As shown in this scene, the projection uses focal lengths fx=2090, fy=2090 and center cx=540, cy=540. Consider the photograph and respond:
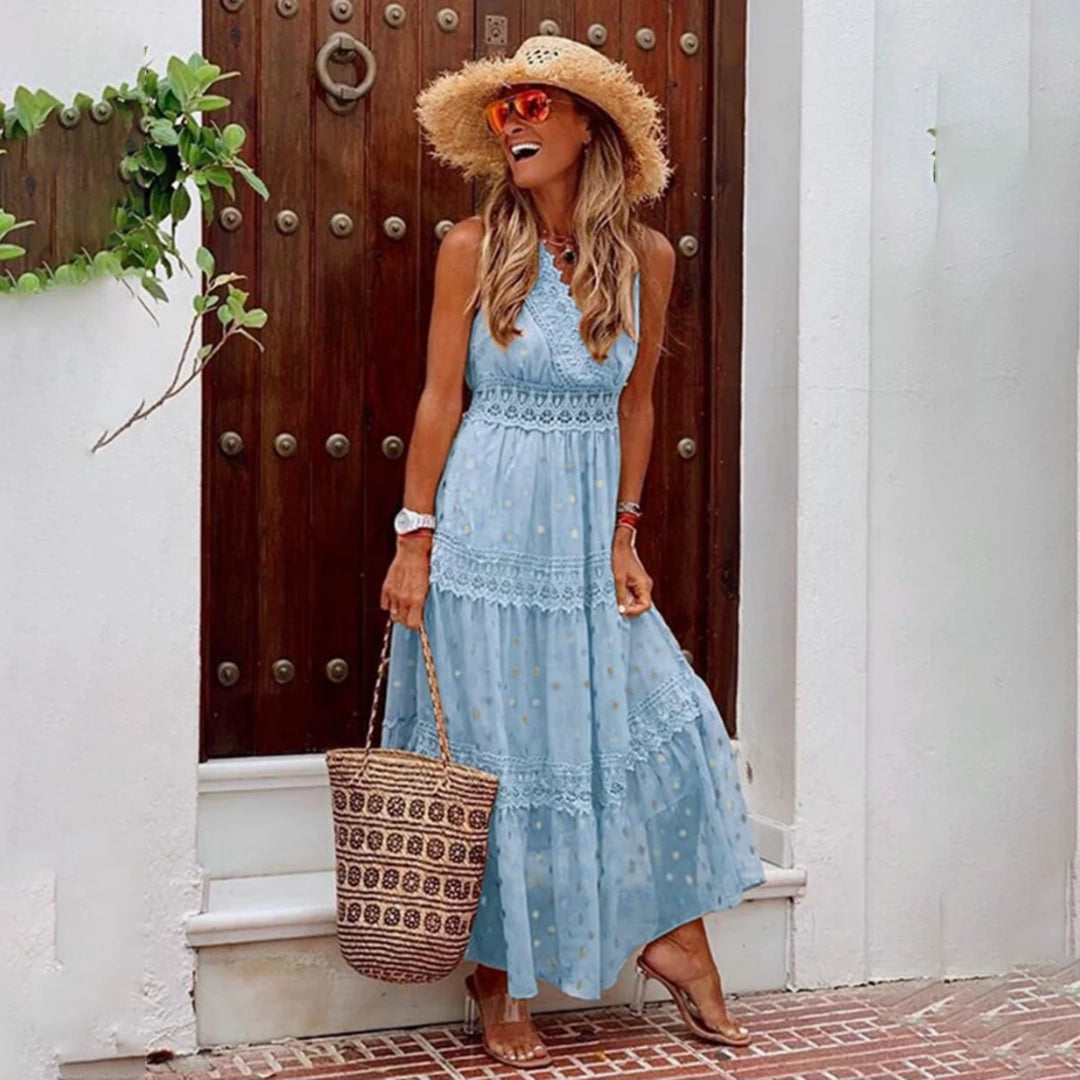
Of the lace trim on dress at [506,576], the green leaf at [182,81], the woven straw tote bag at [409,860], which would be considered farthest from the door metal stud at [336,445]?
the green leaf at [182,81]

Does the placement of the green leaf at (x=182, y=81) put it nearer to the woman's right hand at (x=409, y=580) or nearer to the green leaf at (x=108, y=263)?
the green leaf at (x=108, y=263)

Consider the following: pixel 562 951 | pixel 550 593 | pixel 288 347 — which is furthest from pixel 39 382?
pixel 562 951

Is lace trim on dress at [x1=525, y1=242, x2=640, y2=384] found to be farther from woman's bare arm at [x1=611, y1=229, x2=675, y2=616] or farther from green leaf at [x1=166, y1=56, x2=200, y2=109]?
green leaf at [x1=166, y1=56, x2=200, y2=109]

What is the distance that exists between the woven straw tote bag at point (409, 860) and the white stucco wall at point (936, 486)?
1.16 metres

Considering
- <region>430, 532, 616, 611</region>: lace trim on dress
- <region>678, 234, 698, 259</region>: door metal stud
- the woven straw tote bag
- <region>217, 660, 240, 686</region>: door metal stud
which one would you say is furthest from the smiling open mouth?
<region>217, 660, 240, 686</region>: door metal stud

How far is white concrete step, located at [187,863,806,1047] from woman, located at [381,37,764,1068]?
23cm

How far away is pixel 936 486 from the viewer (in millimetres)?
5352

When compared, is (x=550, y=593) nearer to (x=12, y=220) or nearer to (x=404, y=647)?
(x=404, y=647)

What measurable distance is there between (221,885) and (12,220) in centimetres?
175

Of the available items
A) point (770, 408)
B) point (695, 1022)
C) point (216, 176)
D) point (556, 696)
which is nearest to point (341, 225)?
point (216, 176)

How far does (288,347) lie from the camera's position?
16.7ft

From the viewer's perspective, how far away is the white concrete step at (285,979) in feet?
15.2

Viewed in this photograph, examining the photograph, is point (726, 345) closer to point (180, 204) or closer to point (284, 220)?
point (284, 220)

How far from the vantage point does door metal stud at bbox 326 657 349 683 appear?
204 inches
